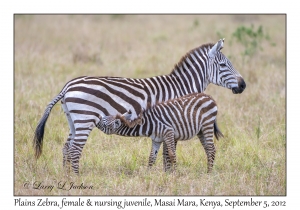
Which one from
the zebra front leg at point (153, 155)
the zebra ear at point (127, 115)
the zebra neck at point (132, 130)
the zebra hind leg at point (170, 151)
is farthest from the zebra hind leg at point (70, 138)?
the zebra hind leg at point (170, 151)

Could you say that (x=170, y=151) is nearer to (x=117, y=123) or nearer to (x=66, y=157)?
(x=117, y=123)

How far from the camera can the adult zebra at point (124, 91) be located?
7.63 meters

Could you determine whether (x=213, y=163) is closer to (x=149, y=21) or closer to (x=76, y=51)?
(x=76, y=51)

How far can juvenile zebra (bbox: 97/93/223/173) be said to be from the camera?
769 centimetres

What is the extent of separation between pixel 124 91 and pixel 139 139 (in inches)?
78.7

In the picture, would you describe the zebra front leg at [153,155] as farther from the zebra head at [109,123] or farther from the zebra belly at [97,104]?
the zebra head at [109,123]

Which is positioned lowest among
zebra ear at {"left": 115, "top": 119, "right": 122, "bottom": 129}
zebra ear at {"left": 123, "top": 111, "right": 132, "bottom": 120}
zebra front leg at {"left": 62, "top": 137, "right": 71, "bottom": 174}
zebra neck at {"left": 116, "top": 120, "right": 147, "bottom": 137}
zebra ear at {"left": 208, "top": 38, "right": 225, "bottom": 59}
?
zebra front leg at {"left": 62, "top": 137, "right": 71, "bottom": 174}

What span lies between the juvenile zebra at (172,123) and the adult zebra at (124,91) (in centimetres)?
17

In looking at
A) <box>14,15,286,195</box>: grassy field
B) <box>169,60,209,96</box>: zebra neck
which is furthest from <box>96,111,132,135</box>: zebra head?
<box>169,60,209,96</box>: zebra neck

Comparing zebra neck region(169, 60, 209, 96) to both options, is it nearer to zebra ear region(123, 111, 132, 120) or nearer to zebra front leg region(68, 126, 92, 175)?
zebra ear region(123, 111, 132, 120)

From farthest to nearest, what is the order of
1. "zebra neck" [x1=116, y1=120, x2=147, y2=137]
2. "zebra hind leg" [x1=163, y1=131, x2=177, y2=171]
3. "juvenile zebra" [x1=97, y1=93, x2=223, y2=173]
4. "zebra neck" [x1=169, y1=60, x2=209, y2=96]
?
"zebra neck" [x1=169, y1=60, x2=209, y2=96] < "zebra neck" [x1=116, y1=120, x2=147, y2=137] < "juvenile zebra" [x1=97, y1=93, x2=223, y2=173] < "zebra hind leg" [x1=163, y1=131, x2=177, y2=171]

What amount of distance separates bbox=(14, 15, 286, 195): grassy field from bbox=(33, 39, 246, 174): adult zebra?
0.66 metres

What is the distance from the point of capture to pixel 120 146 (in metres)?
9.09
